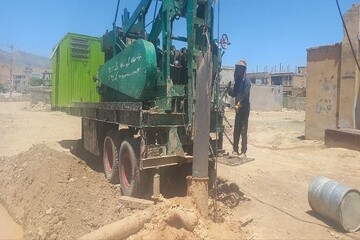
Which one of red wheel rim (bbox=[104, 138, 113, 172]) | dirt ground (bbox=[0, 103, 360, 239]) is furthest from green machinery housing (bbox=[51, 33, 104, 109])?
red wheel rim (bbox=[104, 138, 113, 172])

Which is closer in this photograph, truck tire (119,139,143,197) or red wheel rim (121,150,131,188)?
truck tire (119,139,143,197)

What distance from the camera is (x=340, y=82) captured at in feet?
42.2

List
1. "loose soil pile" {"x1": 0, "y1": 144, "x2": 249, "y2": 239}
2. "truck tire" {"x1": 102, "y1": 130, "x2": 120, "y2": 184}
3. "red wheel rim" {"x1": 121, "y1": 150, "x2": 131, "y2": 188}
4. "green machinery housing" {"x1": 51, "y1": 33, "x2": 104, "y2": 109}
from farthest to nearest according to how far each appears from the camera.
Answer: "green machinery housing" {"x1": 51, "y1": 33, "x2": 104, "y2": 109}
"truck tire" {"x1": 102, "y1": 130, "x2": 120, "y2": 184}
"red wheel rim" {"x1": 121, "y1": 150, "x2": 131, "y2": 188}
"loose soil pile" {"x1": 0, "y1": 144, "x2": 249, "y2": 239}

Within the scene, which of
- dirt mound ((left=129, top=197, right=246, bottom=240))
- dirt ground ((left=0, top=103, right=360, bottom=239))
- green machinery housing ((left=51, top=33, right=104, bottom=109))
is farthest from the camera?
green machinery housing ((left=51, top=33, right=104, bottom=109))

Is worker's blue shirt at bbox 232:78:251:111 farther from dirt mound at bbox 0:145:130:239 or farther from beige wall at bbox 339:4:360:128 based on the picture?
beige wall at bbox 339:4:360:128

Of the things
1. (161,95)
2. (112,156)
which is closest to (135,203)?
(161,95)

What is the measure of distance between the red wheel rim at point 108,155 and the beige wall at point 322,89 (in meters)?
9.29

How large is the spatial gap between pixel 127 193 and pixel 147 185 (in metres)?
0.48

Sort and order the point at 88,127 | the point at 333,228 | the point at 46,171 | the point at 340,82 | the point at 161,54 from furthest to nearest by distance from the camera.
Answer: the point at 340,82
the point at 88,127
the point at 46,171
the point at 161,54
the point at 333,228

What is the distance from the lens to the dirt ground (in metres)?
4.88

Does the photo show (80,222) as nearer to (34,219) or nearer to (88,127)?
(34,219)

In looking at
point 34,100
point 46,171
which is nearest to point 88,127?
point 46,171

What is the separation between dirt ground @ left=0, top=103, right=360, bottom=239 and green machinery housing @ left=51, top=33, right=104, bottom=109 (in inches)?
64.3

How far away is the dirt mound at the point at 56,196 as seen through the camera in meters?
5.23
